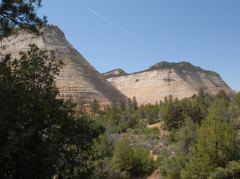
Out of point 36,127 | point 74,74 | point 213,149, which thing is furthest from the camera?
point 74,74

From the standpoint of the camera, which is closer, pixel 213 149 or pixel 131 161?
pixel 213 149

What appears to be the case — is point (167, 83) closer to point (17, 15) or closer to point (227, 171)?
point (227, 171)

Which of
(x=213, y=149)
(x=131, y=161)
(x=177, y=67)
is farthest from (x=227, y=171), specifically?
(x=177, y=67)

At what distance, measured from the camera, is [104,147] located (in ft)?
162

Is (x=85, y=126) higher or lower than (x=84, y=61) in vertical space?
lower

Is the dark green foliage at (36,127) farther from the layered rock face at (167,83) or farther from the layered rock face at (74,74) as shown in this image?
the layered rock face at (167,83)

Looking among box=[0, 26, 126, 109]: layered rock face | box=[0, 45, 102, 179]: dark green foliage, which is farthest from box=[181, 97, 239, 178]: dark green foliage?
box=[0, 26, 126, 109]: layered rock face

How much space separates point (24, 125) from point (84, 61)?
4775 inches

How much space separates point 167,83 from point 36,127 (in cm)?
16298

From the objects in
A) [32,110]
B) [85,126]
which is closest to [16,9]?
[32,110]

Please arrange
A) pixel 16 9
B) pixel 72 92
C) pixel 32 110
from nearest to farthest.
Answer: pixel 32 110
pixel 16 9
pixel 72 92

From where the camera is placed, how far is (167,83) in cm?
17225

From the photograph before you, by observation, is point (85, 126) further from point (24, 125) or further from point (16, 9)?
point (16, 9)

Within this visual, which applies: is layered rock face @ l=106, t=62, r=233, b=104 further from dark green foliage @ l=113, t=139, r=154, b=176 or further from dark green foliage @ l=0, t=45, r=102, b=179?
dark green foliage @ l=0, t=45, r=102, b=179
